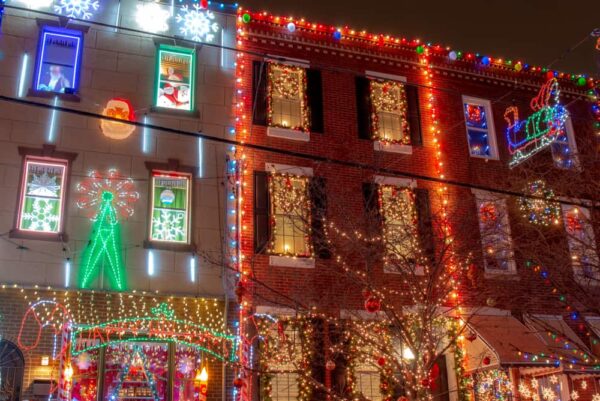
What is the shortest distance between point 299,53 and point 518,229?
7474 mm

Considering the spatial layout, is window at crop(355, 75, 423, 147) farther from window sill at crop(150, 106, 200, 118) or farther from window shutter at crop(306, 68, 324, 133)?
window sill at crop(150, 106, 200, 118)

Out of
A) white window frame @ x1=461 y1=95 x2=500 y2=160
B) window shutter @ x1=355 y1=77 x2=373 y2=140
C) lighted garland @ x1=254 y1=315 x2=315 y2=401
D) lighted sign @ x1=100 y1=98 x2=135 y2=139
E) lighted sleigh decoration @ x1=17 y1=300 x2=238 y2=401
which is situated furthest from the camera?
white window frame @ x1=461 y1=95 x2=500 y2=160

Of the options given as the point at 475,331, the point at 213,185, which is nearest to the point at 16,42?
the point at 213,185

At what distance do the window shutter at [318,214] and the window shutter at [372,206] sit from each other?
1.07 metres

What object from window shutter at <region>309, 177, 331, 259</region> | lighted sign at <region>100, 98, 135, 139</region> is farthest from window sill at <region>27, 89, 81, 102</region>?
window shutter at <region>309, 177, 331, 259</region>

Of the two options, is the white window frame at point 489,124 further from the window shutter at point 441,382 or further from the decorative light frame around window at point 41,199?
the decorative light frame around window at point 41,199

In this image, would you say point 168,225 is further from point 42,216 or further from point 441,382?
point 441,382

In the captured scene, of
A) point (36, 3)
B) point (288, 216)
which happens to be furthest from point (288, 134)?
point (36, 3)

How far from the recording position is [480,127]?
18875 mm

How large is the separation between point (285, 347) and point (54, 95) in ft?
24.8

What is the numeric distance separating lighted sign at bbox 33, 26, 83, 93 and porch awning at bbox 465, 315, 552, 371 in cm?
1041

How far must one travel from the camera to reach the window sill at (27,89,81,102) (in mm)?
14383

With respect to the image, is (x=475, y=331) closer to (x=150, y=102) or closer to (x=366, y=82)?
(x=366, y=82)

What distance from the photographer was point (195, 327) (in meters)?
13.9
